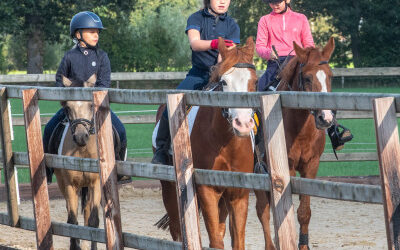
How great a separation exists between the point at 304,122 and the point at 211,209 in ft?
7.21

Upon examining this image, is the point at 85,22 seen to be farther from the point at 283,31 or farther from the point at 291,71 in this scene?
the point at 291,71

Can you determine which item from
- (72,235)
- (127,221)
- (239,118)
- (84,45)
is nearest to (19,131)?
(127,221)

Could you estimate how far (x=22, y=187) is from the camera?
43.1ft

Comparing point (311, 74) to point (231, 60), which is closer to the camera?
point (231, 60)

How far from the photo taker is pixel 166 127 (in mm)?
6762

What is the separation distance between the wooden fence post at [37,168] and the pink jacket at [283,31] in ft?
8.94

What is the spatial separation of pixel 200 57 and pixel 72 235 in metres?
1.87

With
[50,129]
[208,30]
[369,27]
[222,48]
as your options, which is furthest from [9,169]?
[369,27]

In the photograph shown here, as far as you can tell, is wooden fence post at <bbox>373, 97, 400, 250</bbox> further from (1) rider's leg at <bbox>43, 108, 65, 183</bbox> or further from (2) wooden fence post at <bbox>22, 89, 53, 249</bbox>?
(1) rider's leg at <bbox>43, 108, 65, 183</bbox>

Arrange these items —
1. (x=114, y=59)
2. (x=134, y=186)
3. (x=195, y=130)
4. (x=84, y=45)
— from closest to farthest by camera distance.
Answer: (x=195, y=130), (x=84, y=45), (x=134, y=186), (x=114, y=59)

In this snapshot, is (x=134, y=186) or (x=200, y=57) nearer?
(x=200, y=57)

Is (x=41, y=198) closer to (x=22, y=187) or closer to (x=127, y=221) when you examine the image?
(x=127, y=221)

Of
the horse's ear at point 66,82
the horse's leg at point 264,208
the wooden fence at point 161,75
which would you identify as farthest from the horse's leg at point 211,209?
the wooden fence at point 161,75

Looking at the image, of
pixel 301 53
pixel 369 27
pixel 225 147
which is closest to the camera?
pixel 225 147
